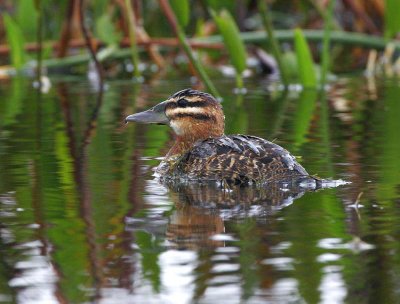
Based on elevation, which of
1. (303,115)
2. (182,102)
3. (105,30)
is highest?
(105,30)

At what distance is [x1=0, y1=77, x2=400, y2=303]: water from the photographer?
14.5 ft

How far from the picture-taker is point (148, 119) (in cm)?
826

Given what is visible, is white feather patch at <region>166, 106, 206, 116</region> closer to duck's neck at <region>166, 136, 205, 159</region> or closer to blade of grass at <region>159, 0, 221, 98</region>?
duck's neck at <region>166, 136, 205, 159</region>

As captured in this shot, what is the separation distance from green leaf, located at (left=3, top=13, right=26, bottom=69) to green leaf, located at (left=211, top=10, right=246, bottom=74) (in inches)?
110

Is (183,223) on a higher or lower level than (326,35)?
lower

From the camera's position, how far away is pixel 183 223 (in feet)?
18.8

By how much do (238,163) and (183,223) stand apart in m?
1.36

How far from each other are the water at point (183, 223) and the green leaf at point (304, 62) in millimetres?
1404

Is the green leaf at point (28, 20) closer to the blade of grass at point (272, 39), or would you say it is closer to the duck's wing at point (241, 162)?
the blade of grass at point (272, 39)

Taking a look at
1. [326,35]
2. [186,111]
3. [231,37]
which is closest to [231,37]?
[231,37]

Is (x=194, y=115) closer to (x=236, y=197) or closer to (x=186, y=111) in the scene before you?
(x=186, y=111)

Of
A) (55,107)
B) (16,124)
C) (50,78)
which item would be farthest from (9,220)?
(50,78)

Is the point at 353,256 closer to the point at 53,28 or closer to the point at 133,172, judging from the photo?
the point at 133,172

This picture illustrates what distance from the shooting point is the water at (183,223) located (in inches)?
174
